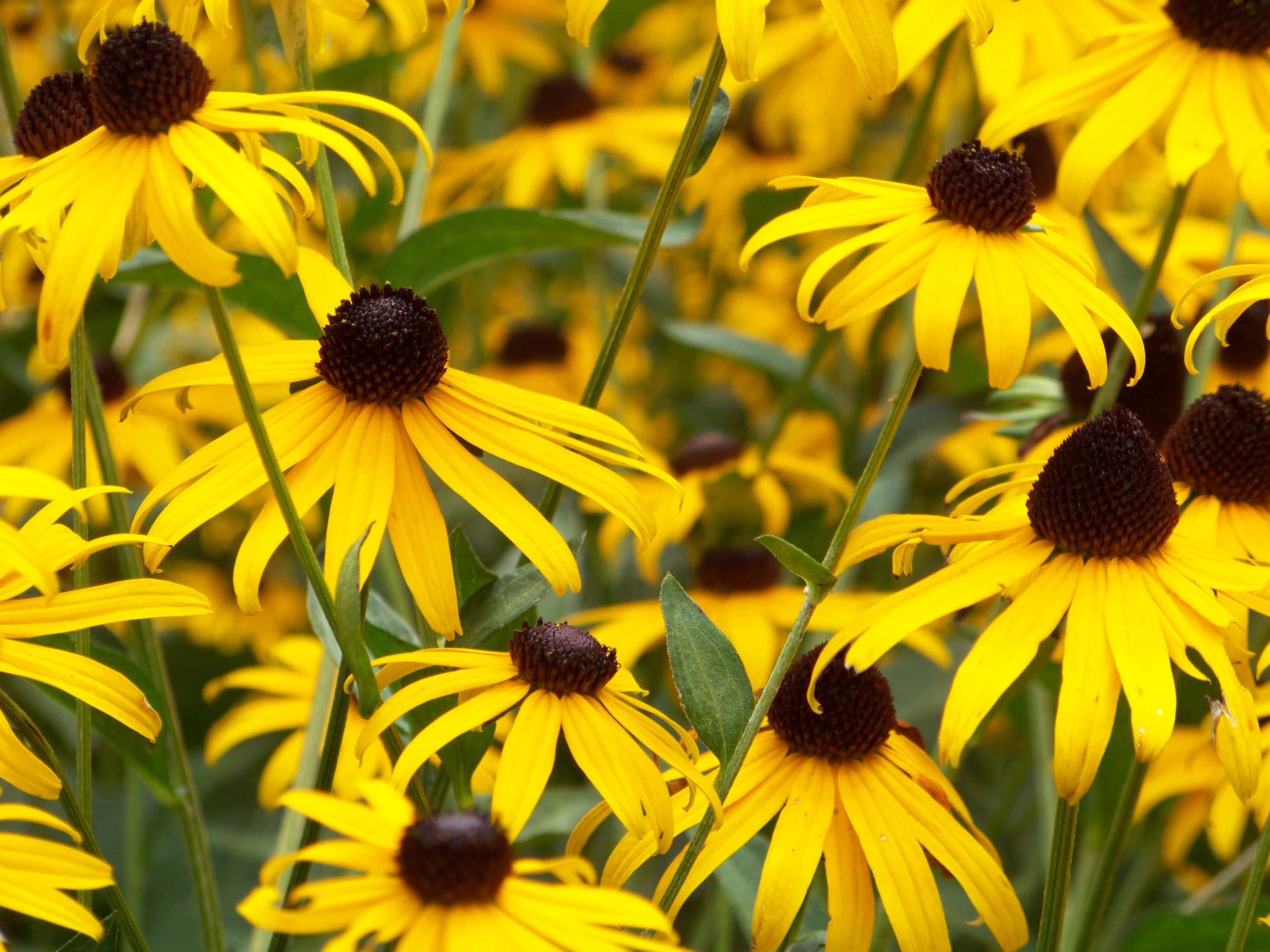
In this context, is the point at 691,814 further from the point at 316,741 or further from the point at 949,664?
the point at 949,664

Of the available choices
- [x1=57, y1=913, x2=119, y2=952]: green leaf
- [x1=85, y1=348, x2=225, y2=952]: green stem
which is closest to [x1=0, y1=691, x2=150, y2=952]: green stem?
[x1=57, y1=913, x2=119, y2=952]: green leaf

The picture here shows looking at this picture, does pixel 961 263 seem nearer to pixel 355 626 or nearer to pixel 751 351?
pixel 355 626

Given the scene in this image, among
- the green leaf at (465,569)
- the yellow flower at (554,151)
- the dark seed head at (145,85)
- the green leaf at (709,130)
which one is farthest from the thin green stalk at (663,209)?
the yellow flower at (554,151)

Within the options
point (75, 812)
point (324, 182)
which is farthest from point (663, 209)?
point (75, 812)

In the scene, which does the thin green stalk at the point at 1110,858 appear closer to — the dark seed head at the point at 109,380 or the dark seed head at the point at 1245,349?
the dark seed head at the point at 1245,349

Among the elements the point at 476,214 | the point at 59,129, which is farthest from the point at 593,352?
the point at 59,129

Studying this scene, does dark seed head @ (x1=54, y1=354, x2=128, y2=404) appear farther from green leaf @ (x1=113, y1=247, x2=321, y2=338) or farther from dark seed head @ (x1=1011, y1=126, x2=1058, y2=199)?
dark seed head @ (x1=1011, y1=126, x2=1058, y2=199)
